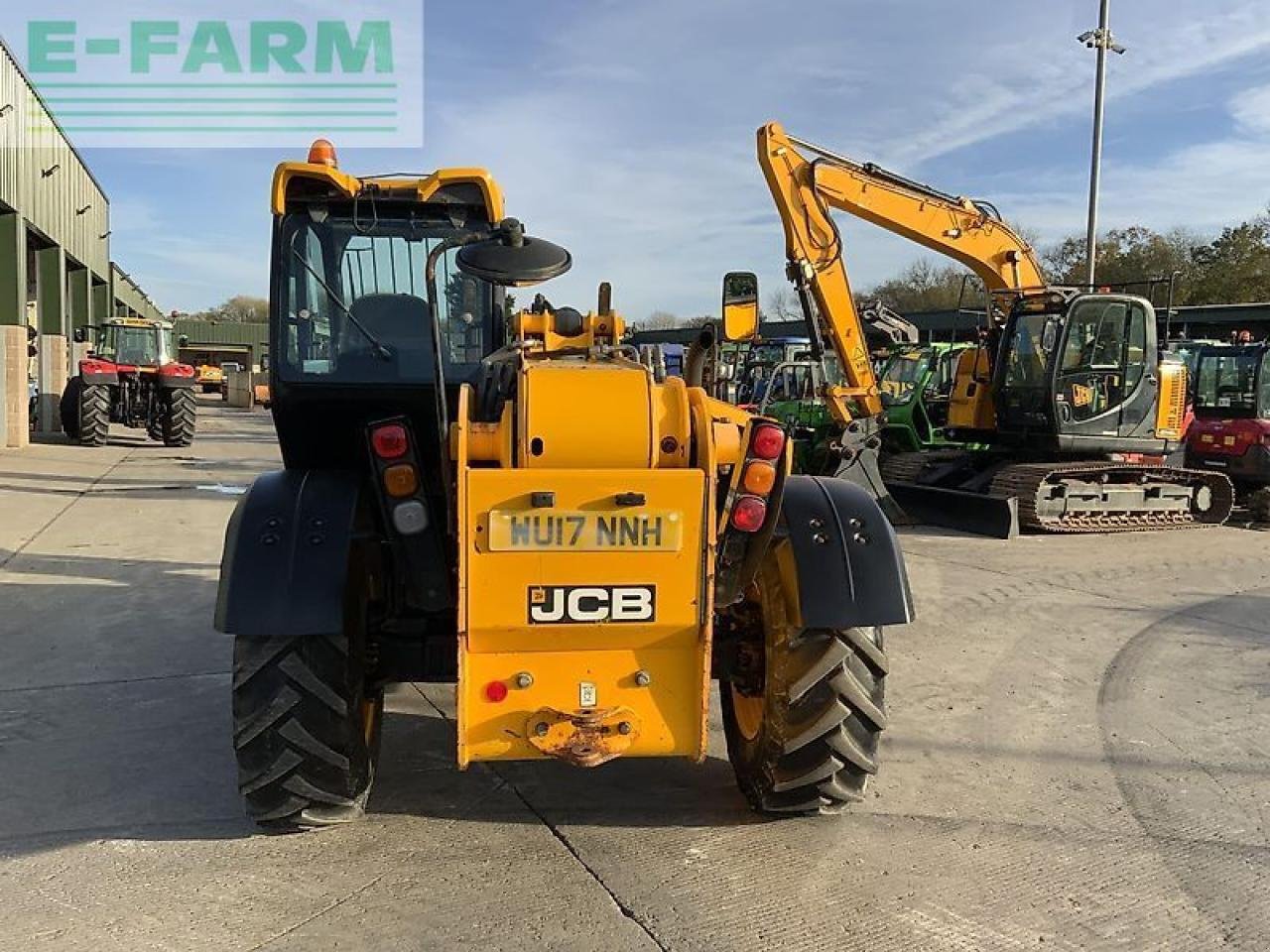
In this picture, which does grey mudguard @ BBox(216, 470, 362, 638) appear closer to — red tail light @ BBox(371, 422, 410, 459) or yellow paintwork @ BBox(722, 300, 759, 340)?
red tail light @ BBox(371, 422, 410, 459)

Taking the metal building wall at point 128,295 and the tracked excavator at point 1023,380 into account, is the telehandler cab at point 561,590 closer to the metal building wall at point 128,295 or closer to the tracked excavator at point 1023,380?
the tracked excavator at point 1023,380

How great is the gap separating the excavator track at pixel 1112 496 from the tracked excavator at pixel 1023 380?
0.02 meters

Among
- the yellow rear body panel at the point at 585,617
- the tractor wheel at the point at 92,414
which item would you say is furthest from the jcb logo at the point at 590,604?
the tractor wheel at the point at 92,414

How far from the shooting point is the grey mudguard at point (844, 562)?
370 centimetres

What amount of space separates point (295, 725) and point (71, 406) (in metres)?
19.8

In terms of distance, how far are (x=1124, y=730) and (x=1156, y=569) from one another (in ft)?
16.8

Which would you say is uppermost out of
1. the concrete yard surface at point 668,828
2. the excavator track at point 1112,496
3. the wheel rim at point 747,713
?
the excavator track at point 1112,496

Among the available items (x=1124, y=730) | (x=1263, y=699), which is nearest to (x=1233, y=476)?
(x=1263, y=699)

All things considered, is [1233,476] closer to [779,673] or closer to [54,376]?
[779,673]

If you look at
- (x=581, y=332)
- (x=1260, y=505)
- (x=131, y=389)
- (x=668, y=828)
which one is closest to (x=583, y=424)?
(x=668, y=828)

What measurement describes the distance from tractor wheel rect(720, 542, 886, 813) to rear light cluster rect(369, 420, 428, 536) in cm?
133

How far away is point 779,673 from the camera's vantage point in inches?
151

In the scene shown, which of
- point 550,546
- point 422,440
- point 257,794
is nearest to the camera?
point 550,546

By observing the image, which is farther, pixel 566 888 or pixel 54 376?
pixel 54 376
